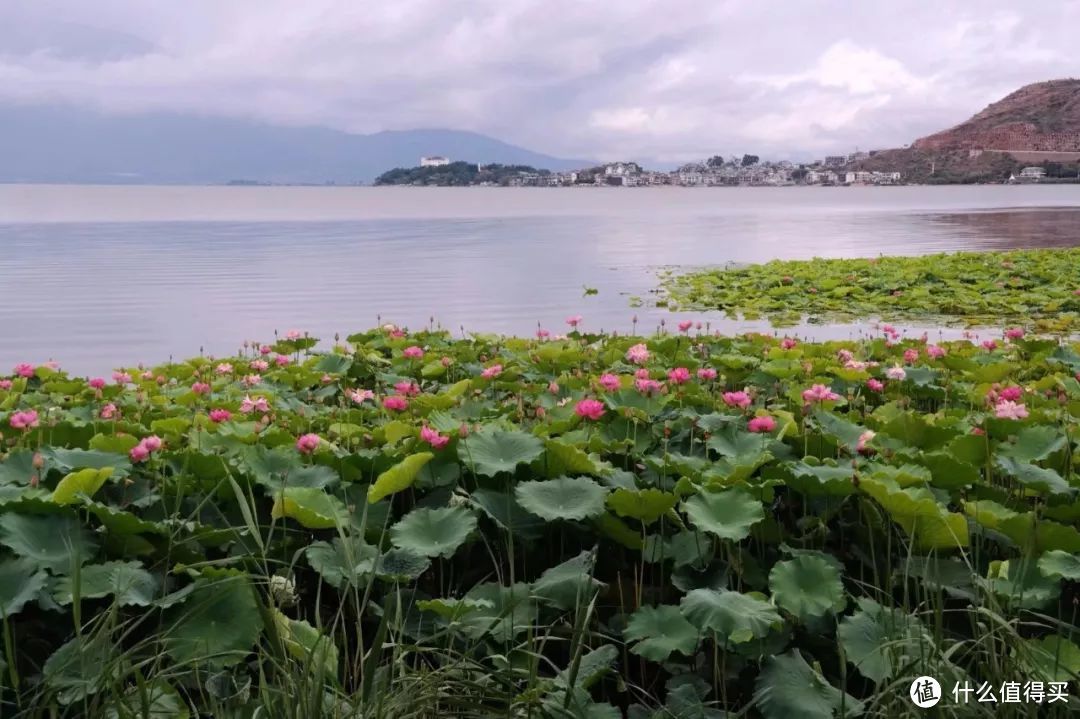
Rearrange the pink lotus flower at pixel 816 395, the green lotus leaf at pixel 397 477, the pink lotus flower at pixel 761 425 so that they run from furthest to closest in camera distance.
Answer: the pink lotus flower at pixel 816 395, the pink lotus flower at pixel 761 425, the green lotus leaf at pixel 397 477

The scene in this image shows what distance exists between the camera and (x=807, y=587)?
2.76 m

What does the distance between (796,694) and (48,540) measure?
209 centimetres

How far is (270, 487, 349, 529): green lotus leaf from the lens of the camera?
9.57 ft

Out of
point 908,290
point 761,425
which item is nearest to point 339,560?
point 761,425

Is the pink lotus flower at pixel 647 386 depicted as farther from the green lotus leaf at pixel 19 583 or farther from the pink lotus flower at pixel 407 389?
the green lotus leaf at pixel 19 583

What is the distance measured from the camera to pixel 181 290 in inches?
674

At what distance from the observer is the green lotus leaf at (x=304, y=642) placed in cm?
254

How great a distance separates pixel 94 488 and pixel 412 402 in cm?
175

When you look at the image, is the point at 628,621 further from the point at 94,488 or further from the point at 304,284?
the point at 304,284

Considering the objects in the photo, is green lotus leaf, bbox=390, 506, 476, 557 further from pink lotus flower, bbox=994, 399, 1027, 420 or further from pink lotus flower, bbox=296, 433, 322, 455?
pink lotus flower, bbox=994, 399, 1027, 420

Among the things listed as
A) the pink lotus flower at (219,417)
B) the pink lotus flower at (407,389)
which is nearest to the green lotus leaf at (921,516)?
the pink lotus flower at (407,389)

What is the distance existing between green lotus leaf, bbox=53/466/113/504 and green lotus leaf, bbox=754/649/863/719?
1.95m

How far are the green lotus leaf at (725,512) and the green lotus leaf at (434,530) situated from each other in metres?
0.66

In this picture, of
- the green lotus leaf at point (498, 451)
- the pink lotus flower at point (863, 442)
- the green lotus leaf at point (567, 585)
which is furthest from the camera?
the pink lotus flower at point (863, 442)
